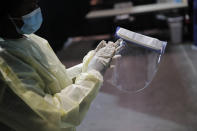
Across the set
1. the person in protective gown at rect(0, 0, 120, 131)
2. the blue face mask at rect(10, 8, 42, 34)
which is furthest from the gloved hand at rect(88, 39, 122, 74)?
the blue face mask at rect(10, 8, 42, 34)

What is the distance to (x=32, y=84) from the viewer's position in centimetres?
81

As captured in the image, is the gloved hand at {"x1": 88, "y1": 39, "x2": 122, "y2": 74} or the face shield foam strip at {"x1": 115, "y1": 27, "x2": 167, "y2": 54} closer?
the gloved hand at {"x1": 88, "y1": 39, "x2": 122, "y2": 74}

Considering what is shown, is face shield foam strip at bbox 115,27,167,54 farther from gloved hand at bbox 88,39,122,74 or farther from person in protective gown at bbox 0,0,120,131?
person in protective gown at bbox 0,0,120,131

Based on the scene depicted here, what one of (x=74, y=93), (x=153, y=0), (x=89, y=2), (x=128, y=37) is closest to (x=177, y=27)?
(x=153, y=0)

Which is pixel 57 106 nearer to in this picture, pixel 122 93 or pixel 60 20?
pixel 122 93

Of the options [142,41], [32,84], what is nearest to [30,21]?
[32,84]

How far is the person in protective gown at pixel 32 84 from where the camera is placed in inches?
30.5

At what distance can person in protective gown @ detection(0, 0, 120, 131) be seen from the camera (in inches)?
30.5

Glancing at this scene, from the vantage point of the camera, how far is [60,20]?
416cm

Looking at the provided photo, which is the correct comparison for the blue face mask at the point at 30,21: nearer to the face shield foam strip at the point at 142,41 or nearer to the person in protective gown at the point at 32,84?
the person in protective gown at the point at 32,84

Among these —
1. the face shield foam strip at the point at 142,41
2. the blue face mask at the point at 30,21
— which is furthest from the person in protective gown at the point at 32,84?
the face shield foam strip at the point at 142,41

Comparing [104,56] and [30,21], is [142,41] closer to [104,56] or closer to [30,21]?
[104,56]

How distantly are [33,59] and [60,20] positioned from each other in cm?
340

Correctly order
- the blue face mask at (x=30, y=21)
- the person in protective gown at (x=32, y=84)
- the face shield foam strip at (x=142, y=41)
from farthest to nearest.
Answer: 1. the face shield foam strip at (x=142, y=41)
2. the blue face mask at (x=30, y=21)
3. the person in protective gown at (x=32, y=84)
